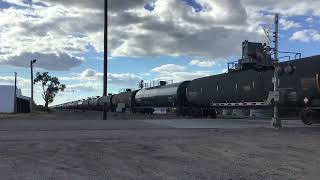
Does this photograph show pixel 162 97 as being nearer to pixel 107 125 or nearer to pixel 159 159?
pixel 107 125

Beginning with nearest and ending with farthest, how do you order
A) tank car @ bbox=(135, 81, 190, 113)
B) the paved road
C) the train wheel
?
the paved road → the train wheel → tank car @ bbox=(135, 81, 190, 113)

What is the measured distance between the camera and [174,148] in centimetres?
1427

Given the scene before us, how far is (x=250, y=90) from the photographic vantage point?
104 feet

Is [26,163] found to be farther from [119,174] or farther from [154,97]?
[154,97]

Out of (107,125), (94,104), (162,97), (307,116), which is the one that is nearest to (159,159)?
(107,125)

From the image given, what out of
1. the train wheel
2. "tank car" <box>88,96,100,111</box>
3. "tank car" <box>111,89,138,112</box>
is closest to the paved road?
the train wheel

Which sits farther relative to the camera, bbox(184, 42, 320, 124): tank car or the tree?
the tree

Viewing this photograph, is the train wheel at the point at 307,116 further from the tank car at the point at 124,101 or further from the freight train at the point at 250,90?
the tank car at the point at 124,101

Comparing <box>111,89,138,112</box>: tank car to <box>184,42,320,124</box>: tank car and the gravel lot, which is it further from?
the gravel lot

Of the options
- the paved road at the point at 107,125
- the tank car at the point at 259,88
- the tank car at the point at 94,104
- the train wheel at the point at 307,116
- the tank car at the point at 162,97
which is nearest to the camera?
the paved road at the point at 107,125

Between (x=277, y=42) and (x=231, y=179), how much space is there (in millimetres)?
15596

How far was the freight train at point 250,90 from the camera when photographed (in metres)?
25.7

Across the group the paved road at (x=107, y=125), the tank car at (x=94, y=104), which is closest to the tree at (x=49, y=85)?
the tank car at (x=94, y=104)

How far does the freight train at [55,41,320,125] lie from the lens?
25.7 metres
